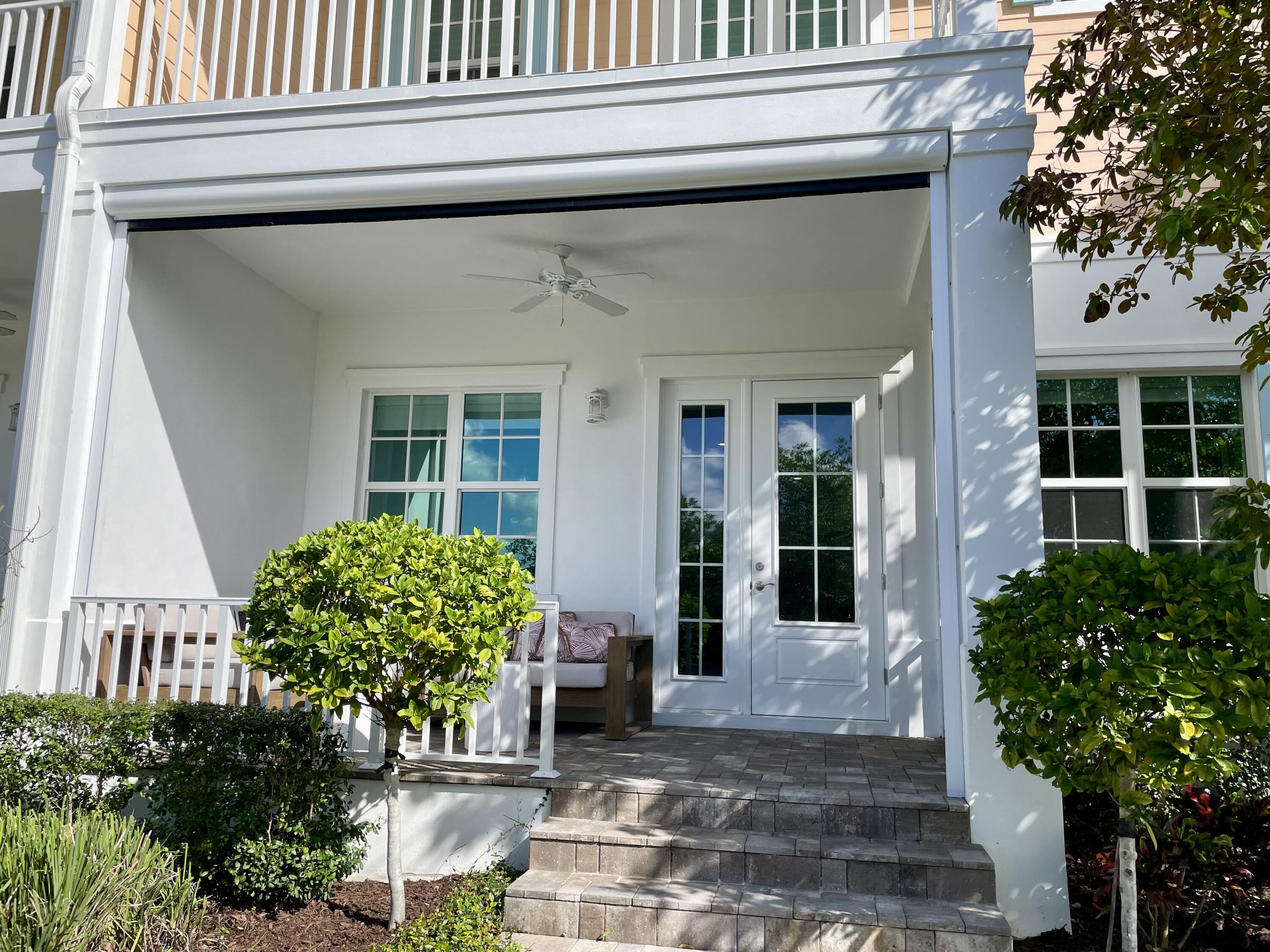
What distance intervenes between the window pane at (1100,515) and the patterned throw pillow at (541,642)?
3.16 meters

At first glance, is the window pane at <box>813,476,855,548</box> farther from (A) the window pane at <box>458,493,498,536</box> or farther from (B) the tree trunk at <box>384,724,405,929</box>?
(B) the tree trunk at <box>384,724,405,929</box>

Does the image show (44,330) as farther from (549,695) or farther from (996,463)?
(996,463)

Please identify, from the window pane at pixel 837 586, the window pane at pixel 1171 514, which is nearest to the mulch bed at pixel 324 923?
the window pane at pixel 837 586

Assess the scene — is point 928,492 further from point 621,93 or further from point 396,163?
point 396,163

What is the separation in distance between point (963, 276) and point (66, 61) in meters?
5.22

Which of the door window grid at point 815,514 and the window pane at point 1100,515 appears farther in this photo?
the door window grid at point 815,514

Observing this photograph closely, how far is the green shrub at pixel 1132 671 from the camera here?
2.44 metres

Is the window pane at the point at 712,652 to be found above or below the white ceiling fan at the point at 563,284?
below

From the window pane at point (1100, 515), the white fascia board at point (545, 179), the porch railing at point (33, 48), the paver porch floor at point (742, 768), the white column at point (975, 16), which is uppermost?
the porch railing at point (33, 48)

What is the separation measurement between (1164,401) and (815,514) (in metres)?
2.17

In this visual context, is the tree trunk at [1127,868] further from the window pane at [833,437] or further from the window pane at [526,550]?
the window pane at [526,550]

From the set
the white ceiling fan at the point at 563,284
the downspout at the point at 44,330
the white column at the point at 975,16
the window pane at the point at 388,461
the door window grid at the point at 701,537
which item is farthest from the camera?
the window pane at the point at 388,461

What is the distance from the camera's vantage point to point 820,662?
19.6 ft

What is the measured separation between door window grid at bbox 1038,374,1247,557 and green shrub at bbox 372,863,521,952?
3.63m
